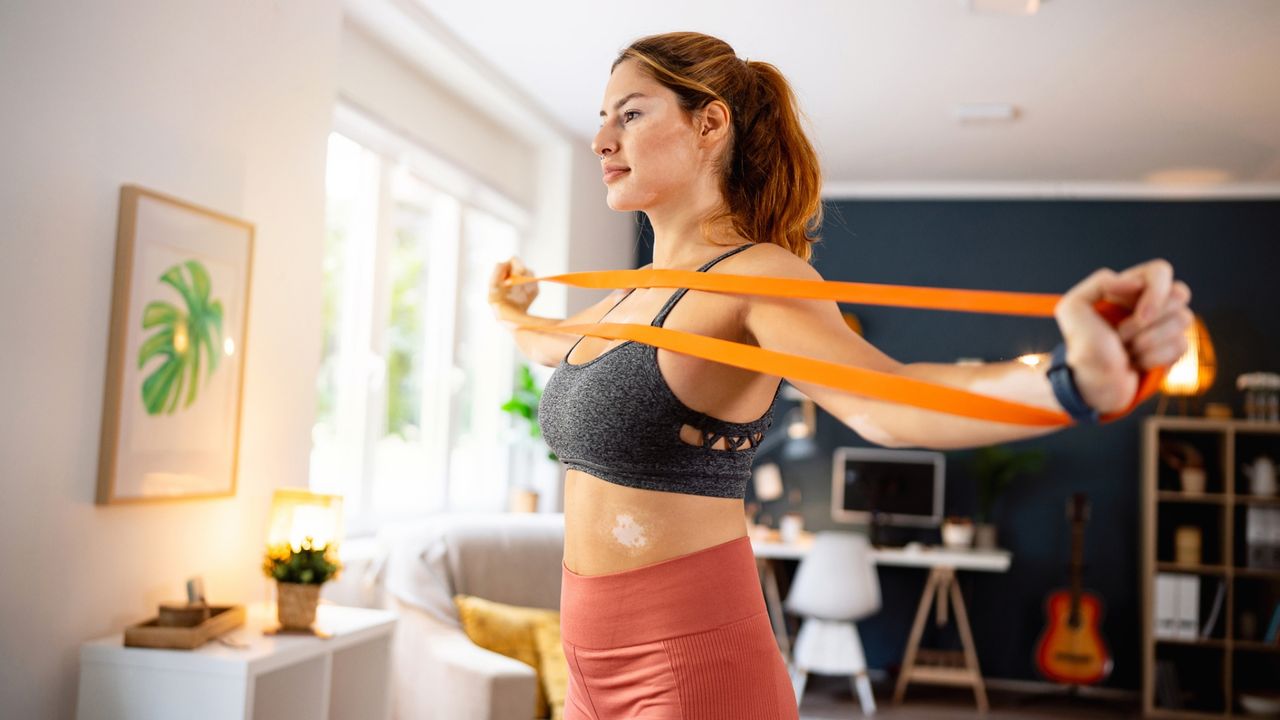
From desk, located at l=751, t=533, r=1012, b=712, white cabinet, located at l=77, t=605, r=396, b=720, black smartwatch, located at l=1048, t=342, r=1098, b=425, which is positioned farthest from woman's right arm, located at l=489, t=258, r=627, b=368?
desk, located at l=751, t=533, r=1012, b=712

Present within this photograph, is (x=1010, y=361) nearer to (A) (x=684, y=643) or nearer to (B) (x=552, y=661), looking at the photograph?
(A) (x=684, y=643)

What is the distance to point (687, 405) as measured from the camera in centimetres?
110

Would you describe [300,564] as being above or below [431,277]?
below

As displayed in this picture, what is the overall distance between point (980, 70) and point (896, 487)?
2.73 m

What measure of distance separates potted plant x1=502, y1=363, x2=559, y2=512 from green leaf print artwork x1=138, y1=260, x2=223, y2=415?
217 cm

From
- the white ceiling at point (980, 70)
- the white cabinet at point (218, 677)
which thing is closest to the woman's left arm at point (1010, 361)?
the white cabinet at point (218, 677)

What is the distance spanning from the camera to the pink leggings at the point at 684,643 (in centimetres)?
111

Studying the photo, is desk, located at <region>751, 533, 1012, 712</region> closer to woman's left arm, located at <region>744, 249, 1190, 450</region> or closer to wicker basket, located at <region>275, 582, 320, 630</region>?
wicker basket, located at <region>275, 582, 320, 630</region>

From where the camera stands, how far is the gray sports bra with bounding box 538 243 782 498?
3.59 ft

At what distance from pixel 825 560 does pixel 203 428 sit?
3.51 metres

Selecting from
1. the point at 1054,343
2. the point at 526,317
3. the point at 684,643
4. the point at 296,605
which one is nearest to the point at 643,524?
the point at 684,643

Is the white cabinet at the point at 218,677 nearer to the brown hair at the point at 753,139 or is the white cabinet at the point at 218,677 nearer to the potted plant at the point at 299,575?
the potted plant at the point at 299,575

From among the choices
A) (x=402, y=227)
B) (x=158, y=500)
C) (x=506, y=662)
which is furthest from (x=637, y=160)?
(x=402, y=227)

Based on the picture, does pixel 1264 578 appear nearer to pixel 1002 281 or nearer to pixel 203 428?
pixel 1002 281
